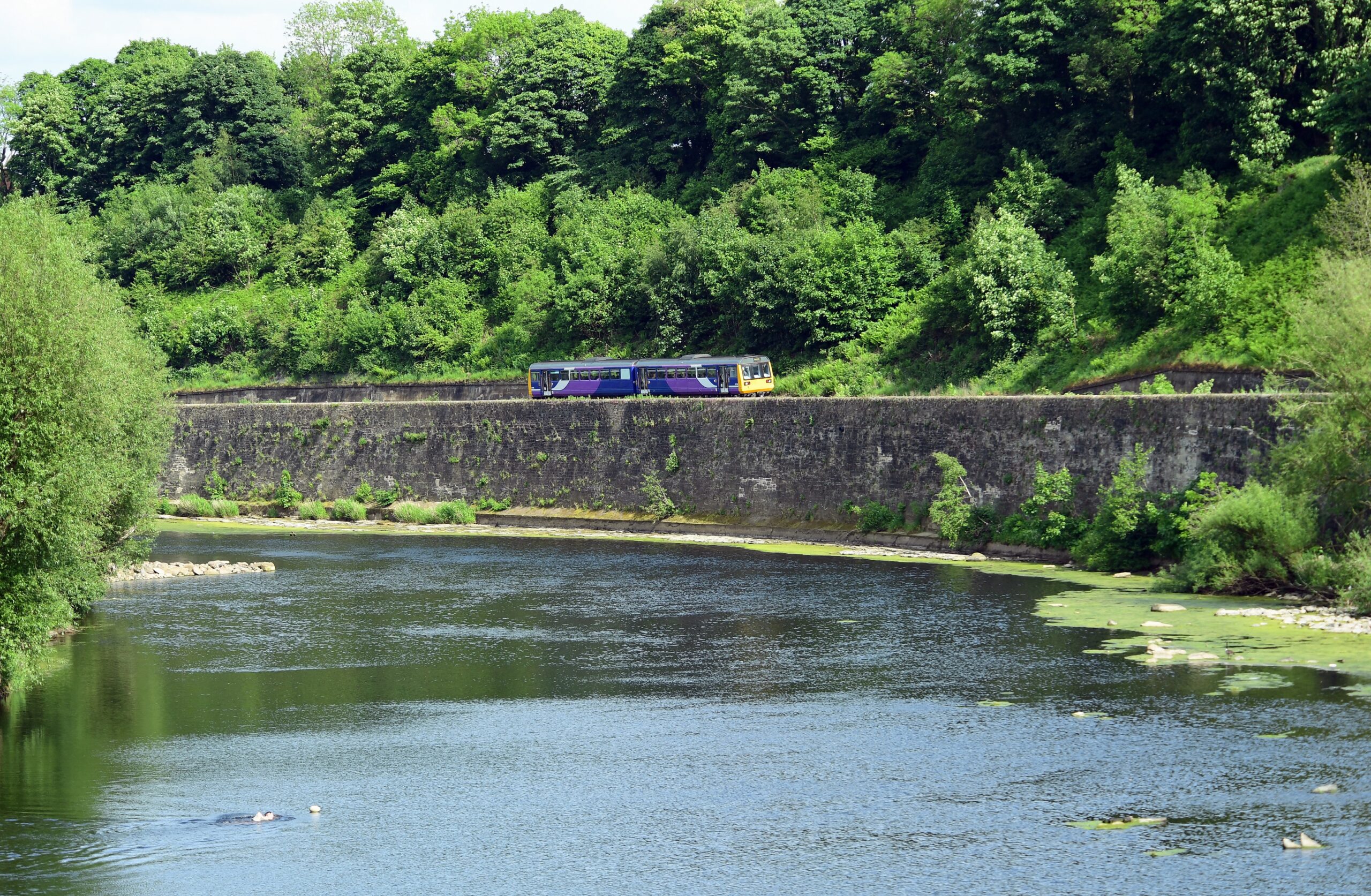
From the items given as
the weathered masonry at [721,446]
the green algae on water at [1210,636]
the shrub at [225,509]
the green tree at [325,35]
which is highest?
the green tree at [325,35]

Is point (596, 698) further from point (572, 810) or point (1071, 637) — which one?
point (1071, 637)

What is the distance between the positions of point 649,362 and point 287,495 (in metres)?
15.8

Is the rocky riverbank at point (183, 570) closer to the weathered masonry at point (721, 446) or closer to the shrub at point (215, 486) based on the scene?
the weathered masonry at point (721, 446)

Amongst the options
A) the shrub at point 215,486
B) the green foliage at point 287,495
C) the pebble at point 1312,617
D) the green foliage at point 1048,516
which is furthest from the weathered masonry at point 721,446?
the pebble at point 1312,617

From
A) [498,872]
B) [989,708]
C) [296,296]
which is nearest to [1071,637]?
[989,708]

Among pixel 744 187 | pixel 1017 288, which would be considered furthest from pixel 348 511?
pixel 1017 288

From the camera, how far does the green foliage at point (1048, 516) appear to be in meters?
36.4

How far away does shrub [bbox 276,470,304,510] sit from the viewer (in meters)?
56.6

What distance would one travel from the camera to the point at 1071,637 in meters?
26.9

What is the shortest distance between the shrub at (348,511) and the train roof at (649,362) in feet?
33.0

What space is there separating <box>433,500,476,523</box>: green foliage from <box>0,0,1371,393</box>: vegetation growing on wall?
13.2 meters

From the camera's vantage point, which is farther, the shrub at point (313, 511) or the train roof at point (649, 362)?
the shrub at point (313, 511)

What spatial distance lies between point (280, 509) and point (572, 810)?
4162 cm

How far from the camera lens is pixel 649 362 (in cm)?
5712
